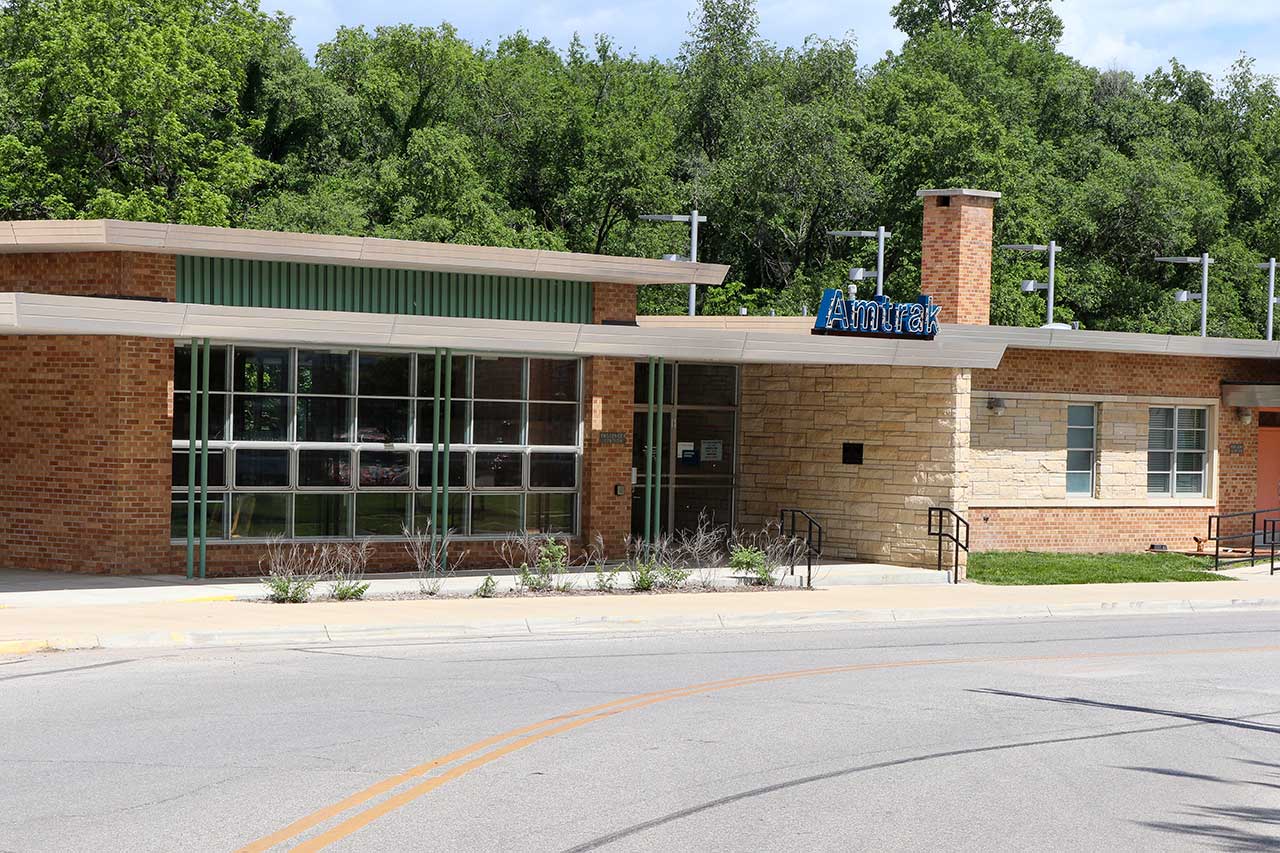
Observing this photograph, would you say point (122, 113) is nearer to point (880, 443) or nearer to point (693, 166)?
point (693, 166)

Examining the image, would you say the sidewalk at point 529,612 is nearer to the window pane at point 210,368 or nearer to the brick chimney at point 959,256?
the window pane at point 210,368

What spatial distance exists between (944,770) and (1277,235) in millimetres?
61602

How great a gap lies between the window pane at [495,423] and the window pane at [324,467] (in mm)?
1915

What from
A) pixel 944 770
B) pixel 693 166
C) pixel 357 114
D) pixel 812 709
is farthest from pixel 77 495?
pixel 693 166

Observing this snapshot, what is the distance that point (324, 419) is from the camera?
70.4 feet

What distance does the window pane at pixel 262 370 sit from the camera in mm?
20812

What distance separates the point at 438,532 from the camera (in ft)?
74.2

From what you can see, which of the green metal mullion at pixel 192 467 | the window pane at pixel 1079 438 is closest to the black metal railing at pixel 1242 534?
the window pane at pixel 1079 438

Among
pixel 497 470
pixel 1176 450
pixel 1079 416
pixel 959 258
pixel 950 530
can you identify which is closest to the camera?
pixel 497 470

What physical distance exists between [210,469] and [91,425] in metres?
1.56

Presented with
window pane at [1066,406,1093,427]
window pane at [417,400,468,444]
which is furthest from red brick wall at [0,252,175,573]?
window pane at [1066,406,1093,427]

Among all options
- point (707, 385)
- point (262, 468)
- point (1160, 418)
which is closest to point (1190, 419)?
point (1160, 418)

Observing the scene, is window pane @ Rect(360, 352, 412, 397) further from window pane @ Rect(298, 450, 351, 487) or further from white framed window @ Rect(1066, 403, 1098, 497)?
white framed window @ Rect(1066, 403, 1098, 497)

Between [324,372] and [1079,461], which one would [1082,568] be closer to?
[1079,461]
